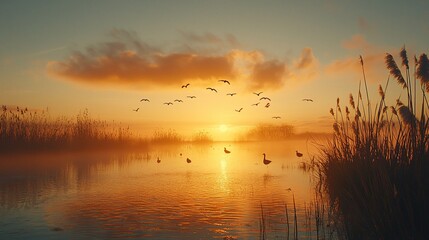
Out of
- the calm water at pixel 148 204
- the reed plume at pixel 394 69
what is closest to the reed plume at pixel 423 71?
the reed plume at pixel 394 69

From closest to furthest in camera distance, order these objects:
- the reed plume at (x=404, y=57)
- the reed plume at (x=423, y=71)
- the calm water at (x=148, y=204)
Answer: the reed plume at (x=423, y=71) → the reed plume at (x=404, y=57) → the calm water at (x=148, y=204)

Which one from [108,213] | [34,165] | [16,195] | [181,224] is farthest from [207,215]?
[34,165]

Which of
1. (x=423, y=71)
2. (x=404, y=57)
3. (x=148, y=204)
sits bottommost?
(x=148, y=204)

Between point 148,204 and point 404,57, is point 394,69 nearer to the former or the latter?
point 404,57

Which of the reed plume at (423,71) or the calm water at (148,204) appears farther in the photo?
the calm water at (148,204)

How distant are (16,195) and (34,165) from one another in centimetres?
977

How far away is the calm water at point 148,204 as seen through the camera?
23.7ft

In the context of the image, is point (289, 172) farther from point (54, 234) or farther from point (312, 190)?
point (54, 234)

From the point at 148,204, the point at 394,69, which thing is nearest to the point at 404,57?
the point at 394,69

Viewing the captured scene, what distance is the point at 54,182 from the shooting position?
14031 mm

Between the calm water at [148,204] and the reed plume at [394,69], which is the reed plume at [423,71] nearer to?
the reed plume at [394,69]

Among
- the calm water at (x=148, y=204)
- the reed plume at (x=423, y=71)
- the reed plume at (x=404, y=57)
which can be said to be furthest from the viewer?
the calm water at (x=148, y=204)

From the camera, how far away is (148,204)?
392 inches

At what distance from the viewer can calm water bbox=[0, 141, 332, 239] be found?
724cm
